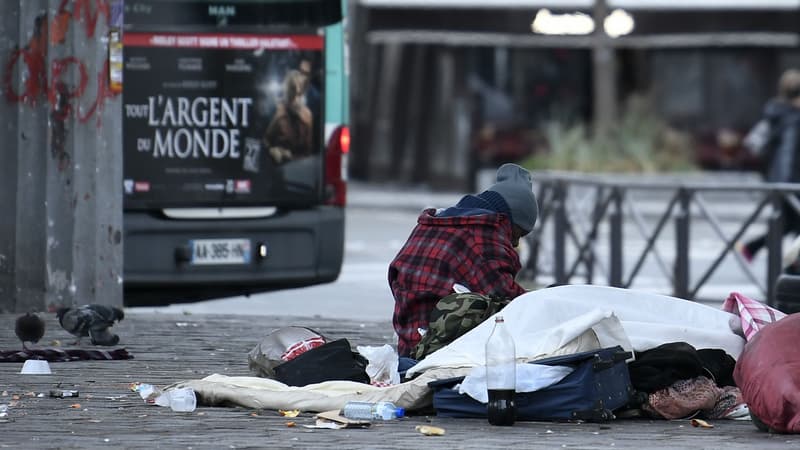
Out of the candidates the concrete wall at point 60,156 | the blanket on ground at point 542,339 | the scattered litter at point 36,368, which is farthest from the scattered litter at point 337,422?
the concrete wall at point 60,156

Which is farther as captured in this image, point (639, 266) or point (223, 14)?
point (639, 266)

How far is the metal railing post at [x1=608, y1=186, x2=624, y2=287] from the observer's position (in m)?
14.4

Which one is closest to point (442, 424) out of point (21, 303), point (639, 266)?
point (21, 303)

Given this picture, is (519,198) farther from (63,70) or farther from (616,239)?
(616,239)

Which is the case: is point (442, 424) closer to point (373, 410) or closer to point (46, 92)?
point (373, 410)

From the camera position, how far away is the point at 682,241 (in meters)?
13.9

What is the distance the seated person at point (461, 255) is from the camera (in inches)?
318

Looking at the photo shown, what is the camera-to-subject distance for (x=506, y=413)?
7.17 meters

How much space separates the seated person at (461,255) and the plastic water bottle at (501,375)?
0.87 m

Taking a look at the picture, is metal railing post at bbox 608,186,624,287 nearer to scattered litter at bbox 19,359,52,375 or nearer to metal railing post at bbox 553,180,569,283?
metal railing post at bbox 553,180,569,283

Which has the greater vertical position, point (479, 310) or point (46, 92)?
point (46, 92)

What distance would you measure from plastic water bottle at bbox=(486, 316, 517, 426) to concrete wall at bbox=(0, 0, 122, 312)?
13.9 feet

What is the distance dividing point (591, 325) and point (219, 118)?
4.93 metres

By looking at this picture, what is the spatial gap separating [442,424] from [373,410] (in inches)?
11.3
